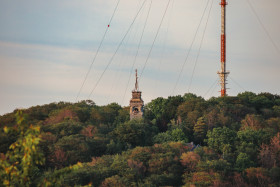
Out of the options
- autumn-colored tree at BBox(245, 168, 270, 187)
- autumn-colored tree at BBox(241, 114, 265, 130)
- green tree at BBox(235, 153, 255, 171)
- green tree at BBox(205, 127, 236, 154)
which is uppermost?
autumn-colored tree at BBox(241, 114, 265, 130)

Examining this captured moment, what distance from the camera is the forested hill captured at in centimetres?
5122

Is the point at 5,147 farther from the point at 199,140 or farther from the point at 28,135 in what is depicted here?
the point at 28,135

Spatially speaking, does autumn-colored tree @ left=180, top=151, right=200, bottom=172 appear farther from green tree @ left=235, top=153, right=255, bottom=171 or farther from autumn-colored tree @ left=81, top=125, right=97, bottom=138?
autumn-colored tree @ left=81, top=125, right=97, bottom=138

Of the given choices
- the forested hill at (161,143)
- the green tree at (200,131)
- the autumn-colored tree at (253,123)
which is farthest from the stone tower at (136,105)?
the autumn-colored tree at (253,123)

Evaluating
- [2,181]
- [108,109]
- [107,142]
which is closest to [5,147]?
[107,142]

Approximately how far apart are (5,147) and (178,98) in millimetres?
32218

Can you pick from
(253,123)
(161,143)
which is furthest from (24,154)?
(253,123)

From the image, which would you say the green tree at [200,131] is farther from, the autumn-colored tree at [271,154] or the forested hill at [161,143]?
the autumn-colored tree at [271,154]

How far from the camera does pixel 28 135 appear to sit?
20.9 metres

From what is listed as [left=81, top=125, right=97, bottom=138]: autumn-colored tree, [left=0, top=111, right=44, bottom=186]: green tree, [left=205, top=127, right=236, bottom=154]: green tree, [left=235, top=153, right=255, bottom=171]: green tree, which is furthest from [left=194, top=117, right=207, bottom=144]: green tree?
[left=0, top=111, right=44, bottom=186]: green tree

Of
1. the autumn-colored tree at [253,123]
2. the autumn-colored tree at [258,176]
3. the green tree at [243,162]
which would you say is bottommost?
the autumn-colored tree at [258,176]

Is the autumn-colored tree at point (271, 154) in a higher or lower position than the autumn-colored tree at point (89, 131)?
lower

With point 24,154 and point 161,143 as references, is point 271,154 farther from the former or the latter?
point 24,154

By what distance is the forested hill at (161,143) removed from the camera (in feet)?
168
